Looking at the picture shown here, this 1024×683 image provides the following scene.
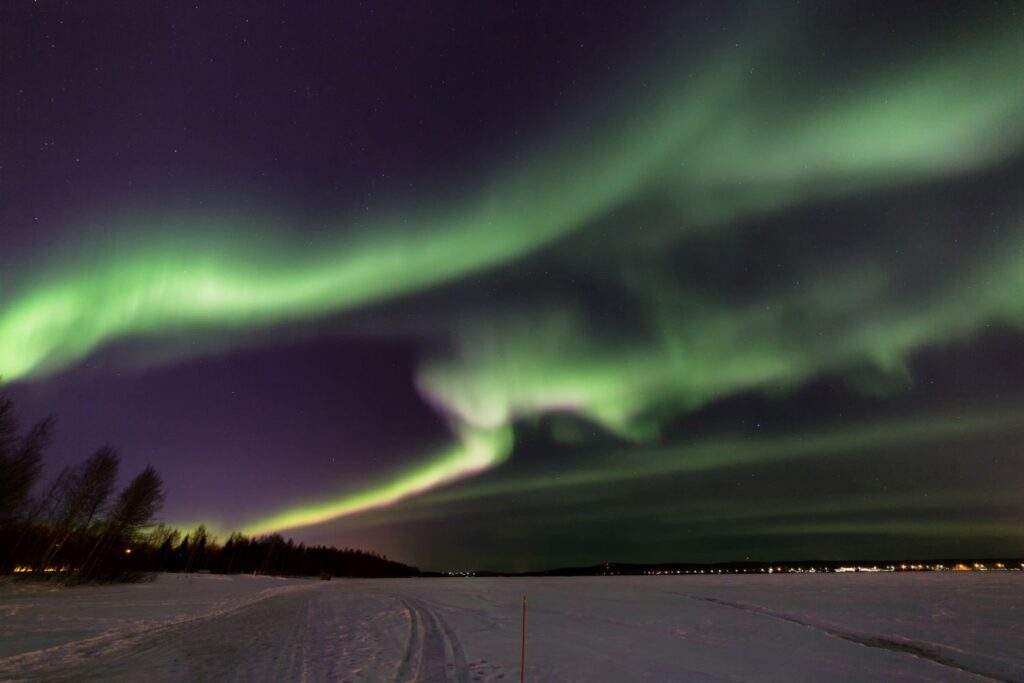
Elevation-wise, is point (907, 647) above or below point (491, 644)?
below

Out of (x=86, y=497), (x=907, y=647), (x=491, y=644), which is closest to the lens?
(x=491, y=644)

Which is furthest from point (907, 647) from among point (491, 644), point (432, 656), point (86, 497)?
point (86, 497)

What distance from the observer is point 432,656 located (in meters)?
13.3

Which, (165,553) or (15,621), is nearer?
(15,621)

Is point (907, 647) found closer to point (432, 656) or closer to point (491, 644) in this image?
point (491, 644)

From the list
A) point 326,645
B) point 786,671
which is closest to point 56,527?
point 326,645

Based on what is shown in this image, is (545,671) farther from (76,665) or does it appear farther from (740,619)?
(740,619)

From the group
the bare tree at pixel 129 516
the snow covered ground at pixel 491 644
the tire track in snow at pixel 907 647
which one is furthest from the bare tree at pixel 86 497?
the tire track in snow at pixel 907 647

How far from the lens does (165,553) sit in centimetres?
11831

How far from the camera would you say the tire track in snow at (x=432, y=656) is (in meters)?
10.9

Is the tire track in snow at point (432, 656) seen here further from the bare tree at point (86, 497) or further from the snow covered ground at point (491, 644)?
the bare tree at point (86, 497)

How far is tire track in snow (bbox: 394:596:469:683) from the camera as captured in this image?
10922mm

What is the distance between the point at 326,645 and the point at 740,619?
18249 mm

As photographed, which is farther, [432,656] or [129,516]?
[129,516]
